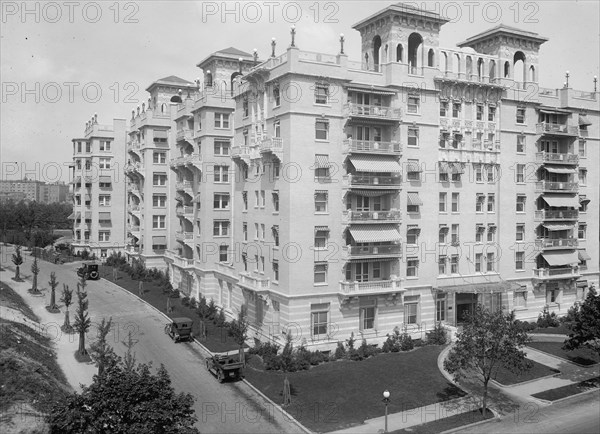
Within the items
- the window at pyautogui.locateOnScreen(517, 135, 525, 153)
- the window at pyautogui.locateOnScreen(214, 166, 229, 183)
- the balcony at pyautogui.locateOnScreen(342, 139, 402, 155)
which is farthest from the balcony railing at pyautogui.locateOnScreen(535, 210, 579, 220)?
the window at pyautogui.locateOnScreen(214, 166, 229, 183)

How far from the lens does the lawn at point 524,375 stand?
125 feet

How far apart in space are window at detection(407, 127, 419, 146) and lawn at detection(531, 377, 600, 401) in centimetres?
2103

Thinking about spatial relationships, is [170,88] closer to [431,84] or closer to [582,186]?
[431,84]

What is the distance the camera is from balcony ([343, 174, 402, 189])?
43.1m

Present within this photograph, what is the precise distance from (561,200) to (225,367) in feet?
119

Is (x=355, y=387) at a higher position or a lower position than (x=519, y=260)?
lower

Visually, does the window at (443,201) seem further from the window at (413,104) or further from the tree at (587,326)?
the tree at (587,326)

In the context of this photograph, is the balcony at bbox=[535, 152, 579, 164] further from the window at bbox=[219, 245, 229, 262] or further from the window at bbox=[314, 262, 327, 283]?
the window at bbox=[219, 245, 229, 262]

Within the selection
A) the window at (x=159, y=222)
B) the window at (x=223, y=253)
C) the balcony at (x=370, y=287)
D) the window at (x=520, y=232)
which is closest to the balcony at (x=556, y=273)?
the window at (x=520, y=232)

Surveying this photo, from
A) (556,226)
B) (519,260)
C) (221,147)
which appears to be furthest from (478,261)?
(221,147)

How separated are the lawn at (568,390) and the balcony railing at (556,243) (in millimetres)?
16740

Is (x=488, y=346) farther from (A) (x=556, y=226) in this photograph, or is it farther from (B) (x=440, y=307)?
(A) (x=556, y=226)

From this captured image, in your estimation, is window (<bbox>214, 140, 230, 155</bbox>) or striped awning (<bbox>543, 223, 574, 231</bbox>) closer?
striped awning (<bbox>543, 223, 574, 231</bbox>)

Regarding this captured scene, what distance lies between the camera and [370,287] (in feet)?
143
